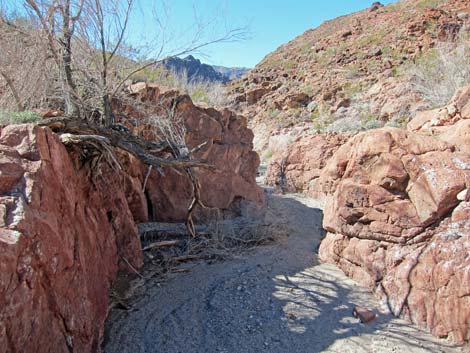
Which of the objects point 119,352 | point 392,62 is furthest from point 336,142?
point 392,62

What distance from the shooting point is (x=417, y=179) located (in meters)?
4.04

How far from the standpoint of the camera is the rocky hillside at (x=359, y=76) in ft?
43.1

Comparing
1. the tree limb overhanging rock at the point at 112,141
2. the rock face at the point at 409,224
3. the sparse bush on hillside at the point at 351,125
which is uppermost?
the sparse bush on hillside at the point at 351,125

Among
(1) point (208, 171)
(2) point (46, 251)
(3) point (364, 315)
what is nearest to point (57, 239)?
(2) point (46, 251)

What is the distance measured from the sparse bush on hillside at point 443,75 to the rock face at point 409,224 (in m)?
5.21

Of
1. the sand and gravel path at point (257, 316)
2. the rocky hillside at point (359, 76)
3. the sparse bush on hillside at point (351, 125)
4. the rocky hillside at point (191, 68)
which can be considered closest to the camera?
the sand and gravel path at point (257, 316)

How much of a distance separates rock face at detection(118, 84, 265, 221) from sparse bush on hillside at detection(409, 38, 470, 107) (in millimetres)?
4975

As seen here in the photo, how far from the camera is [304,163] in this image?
32.4ft

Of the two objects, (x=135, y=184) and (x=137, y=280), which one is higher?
(x=135, y=184)

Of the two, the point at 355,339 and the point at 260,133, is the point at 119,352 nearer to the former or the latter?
the point at 355,339

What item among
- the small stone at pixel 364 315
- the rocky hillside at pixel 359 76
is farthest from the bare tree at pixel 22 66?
the rocky hillside at pixel 359 76

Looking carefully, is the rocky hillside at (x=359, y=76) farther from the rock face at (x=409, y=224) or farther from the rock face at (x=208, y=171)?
the rock face at (x=409, y=224)

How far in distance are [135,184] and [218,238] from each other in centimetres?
153

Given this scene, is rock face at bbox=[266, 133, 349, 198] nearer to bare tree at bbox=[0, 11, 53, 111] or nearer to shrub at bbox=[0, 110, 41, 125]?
bare tree at bbox=[0, 11, 53, 111]
